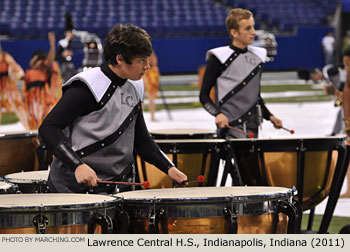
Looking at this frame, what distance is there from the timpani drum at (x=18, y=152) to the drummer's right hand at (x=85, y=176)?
7.46 ft

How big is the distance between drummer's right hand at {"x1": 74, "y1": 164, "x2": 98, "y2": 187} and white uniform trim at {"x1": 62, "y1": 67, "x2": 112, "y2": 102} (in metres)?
0.42

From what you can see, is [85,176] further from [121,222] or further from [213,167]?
[213,167]

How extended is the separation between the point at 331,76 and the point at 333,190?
4.58 metres

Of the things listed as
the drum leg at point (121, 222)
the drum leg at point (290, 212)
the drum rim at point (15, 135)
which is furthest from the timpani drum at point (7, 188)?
the drum rim at point (15, 135)

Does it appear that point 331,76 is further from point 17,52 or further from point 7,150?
point 17,52

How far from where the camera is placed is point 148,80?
16.4m

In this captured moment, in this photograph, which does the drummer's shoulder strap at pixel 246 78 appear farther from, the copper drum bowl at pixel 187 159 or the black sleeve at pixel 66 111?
the black sleeve at pixel 66 111

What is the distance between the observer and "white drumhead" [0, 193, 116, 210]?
316cm

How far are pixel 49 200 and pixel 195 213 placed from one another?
1.89 feet

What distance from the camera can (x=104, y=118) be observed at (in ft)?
12.7

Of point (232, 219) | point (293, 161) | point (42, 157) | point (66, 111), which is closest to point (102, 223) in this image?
point (232, 219)

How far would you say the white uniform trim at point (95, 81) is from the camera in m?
3.80

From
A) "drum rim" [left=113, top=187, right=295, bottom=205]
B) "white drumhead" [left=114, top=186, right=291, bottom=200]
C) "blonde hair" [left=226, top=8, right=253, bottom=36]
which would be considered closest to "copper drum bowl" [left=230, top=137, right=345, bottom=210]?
"blonde hair" [left=226, top=8, right=253, bottom=36]

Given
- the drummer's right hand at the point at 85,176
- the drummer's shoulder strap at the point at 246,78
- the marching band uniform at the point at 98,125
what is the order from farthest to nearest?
the drummer's shoulder strap at the point at 246,78
the marching band uniform at the point at 98,125
the drummer's right hand at the point at 85,176
